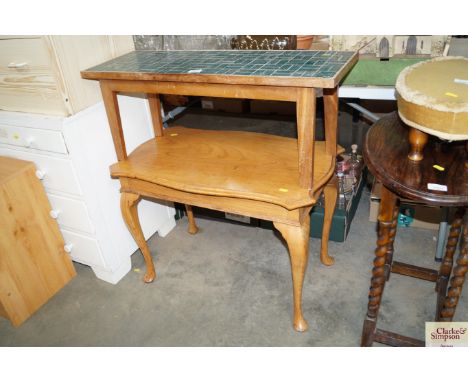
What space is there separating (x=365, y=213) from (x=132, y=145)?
53.8 inches

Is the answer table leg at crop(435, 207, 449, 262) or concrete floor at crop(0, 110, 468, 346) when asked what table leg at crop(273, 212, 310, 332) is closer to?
concrete floor at crop(0, 110, 468, 346)

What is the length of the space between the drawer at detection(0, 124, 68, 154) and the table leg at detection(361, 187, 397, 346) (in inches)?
47.7

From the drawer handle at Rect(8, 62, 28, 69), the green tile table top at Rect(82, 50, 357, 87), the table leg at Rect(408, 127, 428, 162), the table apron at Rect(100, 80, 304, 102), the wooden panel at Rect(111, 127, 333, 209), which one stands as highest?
the drawer handle at Rect(8, 62, 28, 69)

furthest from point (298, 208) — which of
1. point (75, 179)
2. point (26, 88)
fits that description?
point (26, 88)

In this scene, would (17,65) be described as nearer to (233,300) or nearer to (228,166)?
Result: (228,166)

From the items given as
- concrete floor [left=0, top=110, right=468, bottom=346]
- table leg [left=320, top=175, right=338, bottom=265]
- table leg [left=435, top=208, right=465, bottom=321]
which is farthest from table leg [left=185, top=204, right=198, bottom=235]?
table leg [left=435, top=208, right=465, bottom=321]

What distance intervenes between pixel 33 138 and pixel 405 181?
1.43 m

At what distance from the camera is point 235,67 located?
1.31 m

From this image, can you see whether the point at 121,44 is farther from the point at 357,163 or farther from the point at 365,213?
the point at 365,213

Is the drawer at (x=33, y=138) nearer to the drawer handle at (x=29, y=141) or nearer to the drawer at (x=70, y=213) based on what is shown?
the drawer handle at (x=29, y=141)

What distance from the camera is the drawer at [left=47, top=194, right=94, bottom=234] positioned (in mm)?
1723

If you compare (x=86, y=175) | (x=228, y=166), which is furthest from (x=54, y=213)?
(x=228, y=166)

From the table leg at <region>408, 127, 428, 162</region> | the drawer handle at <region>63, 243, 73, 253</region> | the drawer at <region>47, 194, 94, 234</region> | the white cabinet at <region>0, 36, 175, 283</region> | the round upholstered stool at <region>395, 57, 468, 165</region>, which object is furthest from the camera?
the drawer handle at <region>63, 243, 73, 253</region>

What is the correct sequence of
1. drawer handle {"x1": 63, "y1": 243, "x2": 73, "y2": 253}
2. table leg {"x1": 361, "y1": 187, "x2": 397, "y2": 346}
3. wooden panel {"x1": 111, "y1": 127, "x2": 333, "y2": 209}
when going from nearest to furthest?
table leg {"x1": 361, "y1": 187, "x2": 397, "y2": 346} → wooden panel {"x1": 111, "y1": 127, "x2": 333, "y2": 209} → drawer handle {"x1": 63, "y1": 243, "x2": 73, "y2": 253}
